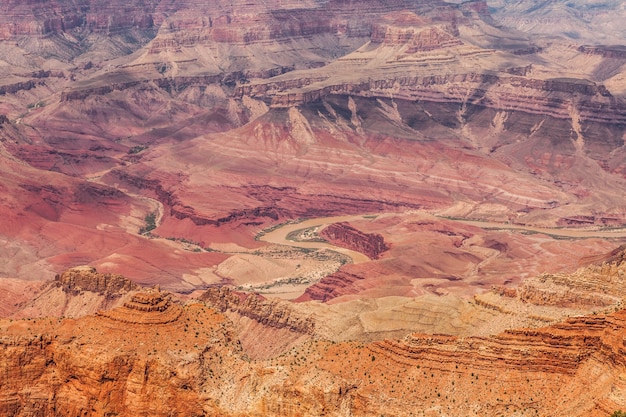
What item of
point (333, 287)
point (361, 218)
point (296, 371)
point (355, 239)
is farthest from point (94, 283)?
point (361, 218)

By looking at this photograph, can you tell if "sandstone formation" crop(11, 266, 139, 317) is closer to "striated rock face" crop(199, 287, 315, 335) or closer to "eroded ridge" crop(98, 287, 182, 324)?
"striated rock face" crop(199, 287, 315, 335)

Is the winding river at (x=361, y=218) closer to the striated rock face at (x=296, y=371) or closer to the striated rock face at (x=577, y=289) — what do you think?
the striated rock face at (x=577, y=289)

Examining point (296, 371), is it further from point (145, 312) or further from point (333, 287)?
point (333, 287)

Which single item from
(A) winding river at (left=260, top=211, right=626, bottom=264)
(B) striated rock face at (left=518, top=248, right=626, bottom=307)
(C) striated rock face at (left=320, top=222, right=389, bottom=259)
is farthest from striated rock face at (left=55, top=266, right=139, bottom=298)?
(A) winding river at (left=260, top=211, right=626, bottom=264)

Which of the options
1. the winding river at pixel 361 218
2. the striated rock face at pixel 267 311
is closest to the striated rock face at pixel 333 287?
the winding river at pixel 361 218

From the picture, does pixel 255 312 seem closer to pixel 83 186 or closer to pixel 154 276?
pixel 154 276

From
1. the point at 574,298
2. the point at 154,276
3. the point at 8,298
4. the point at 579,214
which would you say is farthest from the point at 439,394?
the point at 579,214
